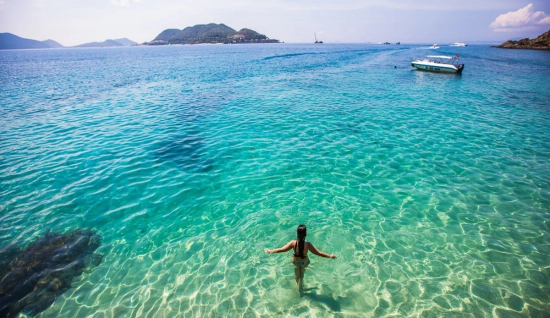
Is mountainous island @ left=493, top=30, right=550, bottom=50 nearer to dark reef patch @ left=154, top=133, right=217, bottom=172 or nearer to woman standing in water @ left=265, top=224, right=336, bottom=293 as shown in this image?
dark reef patch @ left=154, top=133, right=217, bottom=172

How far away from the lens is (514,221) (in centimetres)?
1049

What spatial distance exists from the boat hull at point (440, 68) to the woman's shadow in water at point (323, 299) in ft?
191

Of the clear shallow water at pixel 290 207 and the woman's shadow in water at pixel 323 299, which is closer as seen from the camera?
the woman's shadow in water at pixel 323 299

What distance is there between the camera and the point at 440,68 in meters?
52.8

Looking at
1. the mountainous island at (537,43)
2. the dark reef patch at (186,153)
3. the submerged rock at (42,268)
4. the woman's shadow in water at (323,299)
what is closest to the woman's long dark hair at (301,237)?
the woman's shadow in water at (323,299)

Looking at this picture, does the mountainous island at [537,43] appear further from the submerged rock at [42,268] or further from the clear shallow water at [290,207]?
the submerged rock at [42,268]

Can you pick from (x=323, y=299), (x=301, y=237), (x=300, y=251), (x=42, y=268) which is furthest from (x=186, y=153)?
(x=323, y=299)

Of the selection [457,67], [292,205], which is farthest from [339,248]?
[457,67]

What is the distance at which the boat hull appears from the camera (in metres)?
50.2

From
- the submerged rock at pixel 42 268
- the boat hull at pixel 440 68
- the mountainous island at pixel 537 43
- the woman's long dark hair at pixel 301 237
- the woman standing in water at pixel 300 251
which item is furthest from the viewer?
the mountainous island at pixel 537 43

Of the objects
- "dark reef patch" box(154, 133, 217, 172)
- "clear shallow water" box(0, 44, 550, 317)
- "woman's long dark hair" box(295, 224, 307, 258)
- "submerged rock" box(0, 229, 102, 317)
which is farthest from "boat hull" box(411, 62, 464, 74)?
"submerged rock" box(0, 229, 102, 317)

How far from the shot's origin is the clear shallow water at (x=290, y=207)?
794cm

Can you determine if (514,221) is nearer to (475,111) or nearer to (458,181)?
(458,181)

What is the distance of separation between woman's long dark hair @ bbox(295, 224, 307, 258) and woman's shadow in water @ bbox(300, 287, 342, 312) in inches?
63.5
